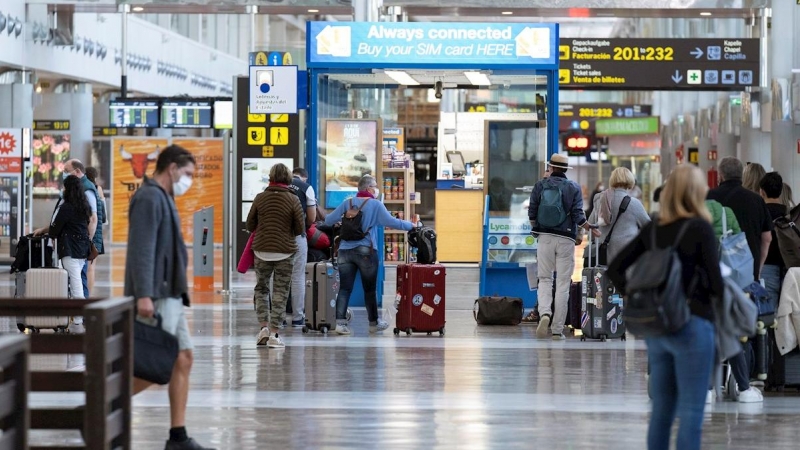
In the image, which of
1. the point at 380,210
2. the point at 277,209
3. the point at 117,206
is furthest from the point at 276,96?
the point at 117,206

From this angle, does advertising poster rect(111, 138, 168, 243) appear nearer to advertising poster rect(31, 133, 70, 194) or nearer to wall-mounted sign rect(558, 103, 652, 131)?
advertising poster rect(31, 133, 70, 194)

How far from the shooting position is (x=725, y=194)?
9.91 metres

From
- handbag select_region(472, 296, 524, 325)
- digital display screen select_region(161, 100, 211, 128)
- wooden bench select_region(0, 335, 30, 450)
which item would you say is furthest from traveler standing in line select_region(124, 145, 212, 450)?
digital display screen select_region(161, 100, 211, 128)

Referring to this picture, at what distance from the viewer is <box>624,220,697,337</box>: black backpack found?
6352mm

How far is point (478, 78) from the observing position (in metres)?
18.0

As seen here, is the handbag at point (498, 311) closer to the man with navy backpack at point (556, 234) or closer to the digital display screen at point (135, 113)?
the man with navy backpack at point (556, 234)

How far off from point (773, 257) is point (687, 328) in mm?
4152

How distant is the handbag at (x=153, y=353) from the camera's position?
7.12 metres

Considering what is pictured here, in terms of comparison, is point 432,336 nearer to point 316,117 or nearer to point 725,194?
point 316,117

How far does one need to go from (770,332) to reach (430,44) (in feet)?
23.7

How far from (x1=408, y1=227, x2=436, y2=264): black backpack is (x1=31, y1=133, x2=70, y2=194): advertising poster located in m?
19.2

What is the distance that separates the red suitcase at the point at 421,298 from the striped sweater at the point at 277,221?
5.42 feet

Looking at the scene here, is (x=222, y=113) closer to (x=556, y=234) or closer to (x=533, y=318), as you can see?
(x=533, y=318)

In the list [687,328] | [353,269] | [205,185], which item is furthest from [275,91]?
[205,185]
